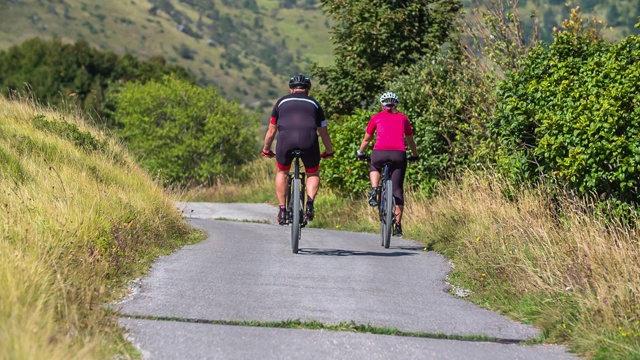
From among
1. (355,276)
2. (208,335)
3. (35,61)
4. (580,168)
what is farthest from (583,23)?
(35,61)

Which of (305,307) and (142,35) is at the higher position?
(142,35)

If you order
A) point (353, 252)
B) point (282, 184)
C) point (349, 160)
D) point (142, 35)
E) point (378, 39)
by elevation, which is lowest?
point (353, 252)

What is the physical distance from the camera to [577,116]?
11.1 m

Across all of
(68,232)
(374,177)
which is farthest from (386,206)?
(68,232)

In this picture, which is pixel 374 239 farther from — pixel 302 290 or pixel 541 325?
pixel 541 325

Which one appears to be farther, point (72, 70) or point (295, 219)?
point (72, 70)

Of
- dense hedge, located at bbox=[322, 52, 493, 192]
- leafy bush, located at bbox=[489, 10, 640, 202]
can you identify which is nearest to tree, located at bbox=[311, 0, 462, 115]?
dense hedge, located at bbox=[322, 52, 493, 192]

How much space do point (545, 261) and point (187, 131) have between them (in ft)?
98.5

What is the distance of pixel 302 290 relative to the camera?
31.3 ft

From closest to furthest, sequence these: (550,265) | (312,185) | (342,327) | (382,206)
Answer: (342,327), (550,265), (312,185), (382,206)

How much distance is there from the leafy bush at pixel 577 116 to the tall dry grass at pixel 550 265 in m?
0.43

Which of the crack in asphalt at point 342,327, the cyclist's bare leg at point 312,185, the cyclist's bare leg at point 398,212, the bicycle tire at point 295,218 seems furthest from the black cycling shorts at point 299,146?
the crack in asphalt at point 342,327

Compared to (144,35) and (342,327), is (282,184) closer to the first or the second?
(342,327)

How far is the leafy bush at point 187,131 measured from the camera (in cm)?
3756
